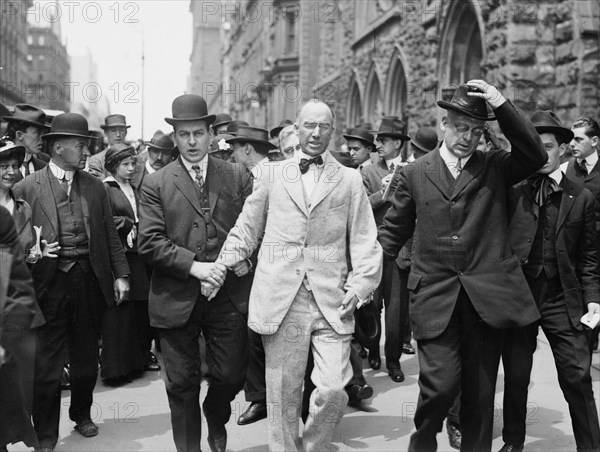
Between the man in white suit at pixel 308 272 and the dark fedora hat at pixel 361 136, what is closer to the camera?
the man in white suit at pixel 308 272

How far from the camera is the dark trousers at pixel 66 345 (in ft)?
17.8

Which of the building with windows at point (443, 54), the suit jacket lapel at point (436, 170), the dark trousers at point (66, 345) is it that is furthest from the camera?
the building with windows at point (443, 54)

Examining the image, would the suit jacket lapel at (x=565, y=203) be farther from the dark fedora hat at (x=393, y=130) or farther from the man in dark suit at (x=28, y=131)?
the man in dark suit at (x=28, y=131)

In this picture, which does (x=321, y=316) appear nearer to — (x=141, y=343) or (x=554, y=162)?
(x=554, y=162)

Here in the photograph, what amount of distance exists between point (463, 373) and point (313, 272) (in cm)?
110

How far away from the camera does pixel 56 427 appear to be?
17.9ft

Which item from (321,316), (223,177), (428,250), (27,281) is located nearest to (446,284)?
(428,250)

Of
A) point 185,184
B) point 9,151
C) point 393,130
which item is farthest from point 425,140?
point 9,151

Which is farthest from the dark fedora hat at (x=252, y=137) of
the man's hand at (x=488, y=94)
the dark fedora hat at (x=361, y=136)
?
the man's hand at (x=488, y=94)

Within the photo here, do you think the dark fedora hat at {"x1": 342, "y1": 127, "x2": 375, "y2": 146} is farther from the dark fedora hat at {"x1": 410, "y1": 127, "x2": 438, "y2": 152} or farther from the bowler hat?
the bowler hat

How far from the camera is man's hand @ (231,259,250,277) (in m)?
4.84

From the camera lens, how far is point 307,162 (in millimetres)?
4777

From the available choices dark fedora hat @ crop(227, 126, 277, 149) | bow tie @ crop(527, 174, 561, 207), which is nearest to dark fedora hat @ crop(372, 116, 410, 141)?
dark fedora hat @ crop(227, 126, 277, 149)

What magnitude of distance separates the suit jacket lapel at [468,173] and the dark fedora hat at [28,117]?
4.37 m
